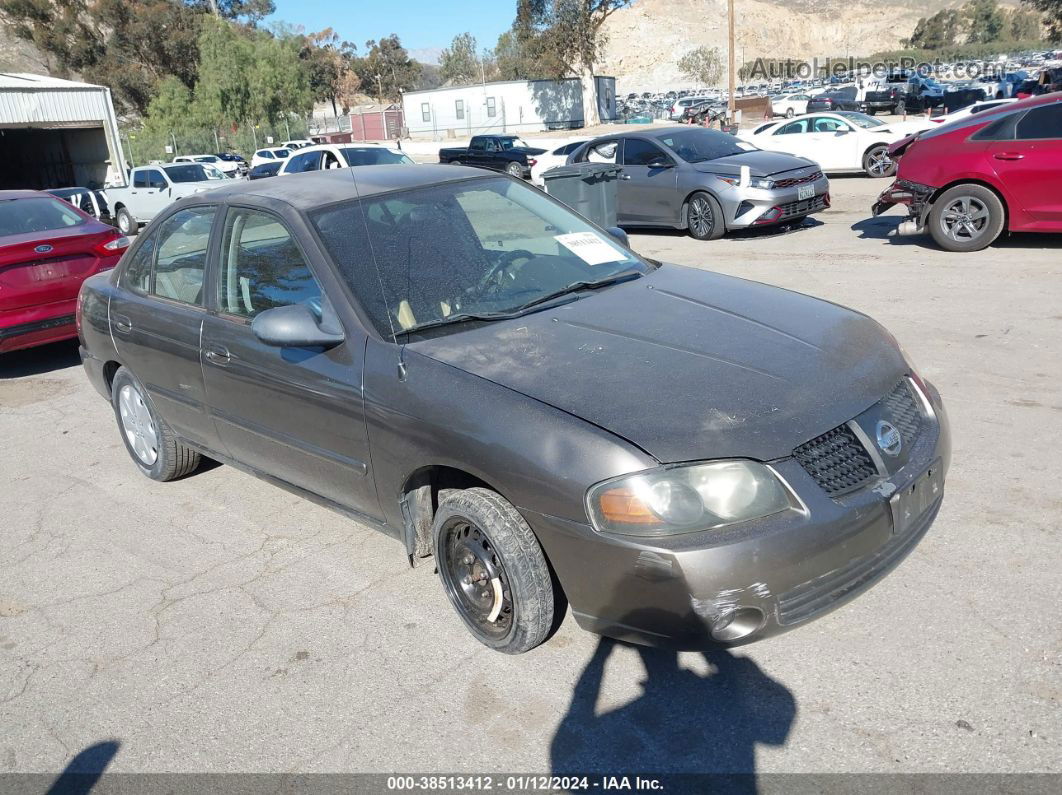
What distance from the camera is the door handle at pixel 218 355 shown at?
4.09 m

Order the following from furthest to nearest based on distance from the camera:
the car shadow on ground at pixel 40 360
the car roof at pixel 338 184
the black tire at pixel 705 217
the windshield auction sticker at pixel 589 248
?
the black tire at pixel 705 217 < the car shadow on ground at pixel 40 360 < the windshield auction sticker at pixel 589 248 < the car roof at pixel 338 184

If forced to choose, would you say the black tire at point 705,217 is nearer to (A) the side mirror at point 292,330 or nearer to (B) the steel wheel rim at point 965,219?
(B) the steel wheel rim at point 965,219

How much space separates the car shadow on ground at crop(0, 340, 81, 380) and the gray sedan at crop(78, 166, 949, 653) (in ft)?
14.2

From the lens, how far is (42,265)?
782 cm

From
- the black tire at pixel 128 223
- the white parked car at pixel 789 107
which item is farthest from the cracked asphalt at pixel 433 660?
the white parked car at pixel 789 107

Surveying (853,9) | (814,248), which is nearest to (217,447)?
(814,248)

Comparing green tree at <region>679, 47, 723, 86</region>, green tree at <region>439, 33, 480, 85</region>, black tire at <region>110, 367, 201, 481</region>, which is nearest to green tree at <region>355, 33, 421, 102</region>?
green tree at <region>439, 33, 480, 85</region>

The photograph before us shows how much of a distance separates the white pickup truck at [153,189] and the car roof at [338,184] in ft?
58.6

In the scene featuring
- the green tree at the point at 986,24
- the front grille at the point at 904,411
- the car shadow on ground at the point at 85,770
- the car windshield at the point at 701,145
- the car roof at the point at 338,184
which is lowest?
the car shadow on ground at the point at 85,770

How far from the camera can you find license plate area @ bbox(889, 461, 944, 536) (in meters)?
2.91

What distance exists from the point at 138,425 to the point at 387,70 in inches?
3922

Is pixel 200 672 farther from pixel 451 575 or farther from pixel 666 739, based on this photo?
pixel 666 739

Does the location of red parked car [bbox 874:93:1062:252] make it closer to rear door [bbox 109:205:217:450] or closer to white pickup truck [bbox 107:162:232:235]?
rear door [bbox 109:205:217:450]

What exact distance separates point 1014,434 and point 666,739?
10.2 feet
